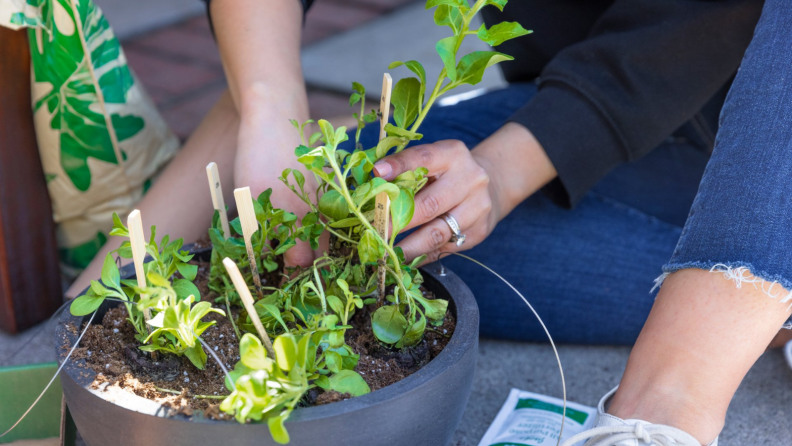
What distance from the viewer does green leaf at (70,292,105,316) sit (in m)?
0.64

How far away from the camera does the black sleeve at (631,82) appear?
1002mm

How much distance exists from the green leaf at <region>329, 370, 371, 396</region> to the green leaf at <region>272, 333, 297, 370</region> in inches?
3.3

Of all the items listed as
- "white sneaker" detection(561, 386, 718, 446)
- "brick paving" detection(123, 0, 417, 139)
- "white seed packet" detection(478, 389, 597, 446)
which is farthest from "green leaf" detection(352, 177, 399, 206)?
"brick paving" detection(123, 0, 417, 139)

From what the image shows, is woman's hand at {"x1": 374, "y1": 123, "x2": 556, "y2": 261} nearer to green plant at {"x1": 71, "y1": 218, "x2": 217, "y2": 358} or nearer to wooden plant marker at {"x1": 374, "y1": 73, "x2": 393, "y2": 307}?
wooden plant marker at {"x1": 374, "y1": 73, "x2": 393, "y2": 307}

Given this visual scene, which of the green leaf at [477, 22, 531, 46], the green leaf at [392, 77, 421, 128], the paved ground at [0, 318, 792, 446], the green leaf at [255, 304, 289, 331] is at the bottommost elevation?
the paved ground at [0, 318, 792, 446]

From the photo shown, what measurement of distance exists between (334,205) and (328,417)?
212mm

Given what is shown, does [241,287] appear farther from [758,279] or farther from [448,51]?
[758,279]

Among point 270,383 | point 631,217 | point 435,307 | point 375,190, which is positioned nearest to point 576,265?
point 631,217

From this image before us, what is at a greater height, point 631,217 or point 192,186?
point 192,186

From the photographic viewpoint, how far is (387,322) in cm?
68

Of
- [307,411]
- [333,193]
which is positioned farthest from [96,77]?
[307,411]

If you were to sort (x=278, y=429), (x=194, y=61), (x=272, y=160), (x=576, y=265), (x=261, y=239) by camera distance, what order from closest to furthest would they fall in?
(x=278, y=429) < (x=261, y=239) < (x=272, y=160) < (x=576, y=265) < (x=194, y=61)

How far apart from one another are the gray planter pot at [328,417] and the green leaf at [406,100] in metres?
0.23

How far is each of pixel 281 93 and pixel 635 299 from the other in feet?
2.12
